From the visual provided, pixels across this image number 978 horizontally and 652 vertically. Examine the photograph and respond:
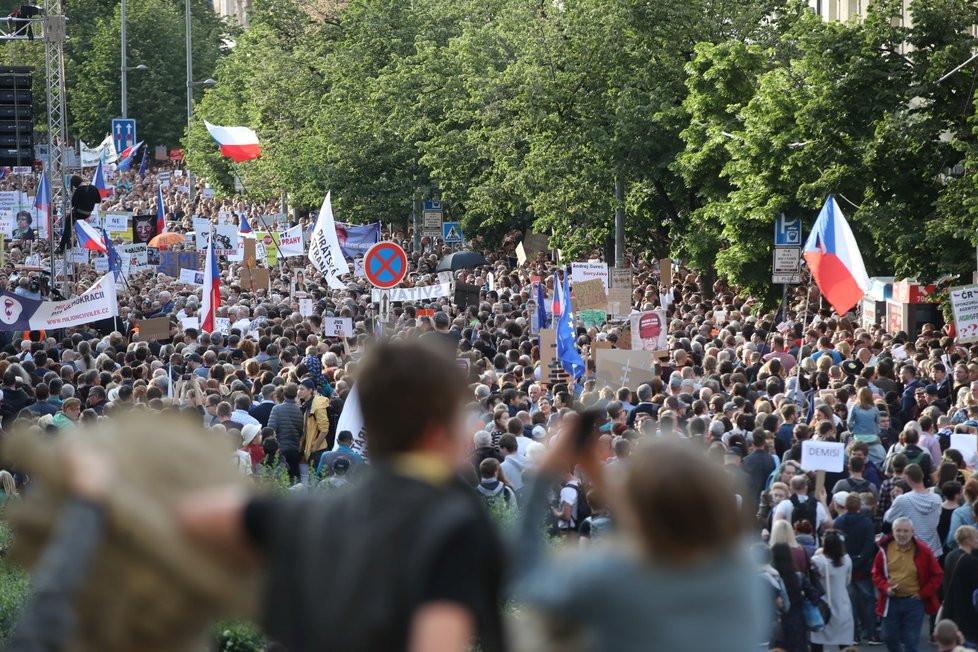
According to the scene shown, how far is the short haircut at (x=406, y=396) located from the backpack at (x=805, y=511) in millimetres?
8371

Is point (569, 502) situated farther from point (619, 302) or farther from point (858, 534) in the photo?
point (619, 302)

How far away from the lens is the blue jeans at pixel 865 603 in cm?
1130

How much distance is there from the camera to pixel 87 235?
32875 millimetres

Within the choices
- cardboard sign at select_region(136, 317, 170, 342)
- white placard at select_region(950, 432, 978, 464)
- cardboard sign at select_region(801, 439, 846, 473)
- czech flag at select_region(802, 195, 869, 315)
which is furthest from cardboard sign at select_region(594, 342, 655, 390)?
cardboard sign at select_region(136, 317, 170, 342)

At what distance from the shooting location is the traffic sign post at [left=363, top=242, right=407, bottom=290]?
2164 centimetres

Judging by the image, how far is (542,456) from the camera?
3240mm

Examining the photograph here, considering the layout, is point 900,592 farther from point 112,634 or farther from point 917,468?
point 112,634

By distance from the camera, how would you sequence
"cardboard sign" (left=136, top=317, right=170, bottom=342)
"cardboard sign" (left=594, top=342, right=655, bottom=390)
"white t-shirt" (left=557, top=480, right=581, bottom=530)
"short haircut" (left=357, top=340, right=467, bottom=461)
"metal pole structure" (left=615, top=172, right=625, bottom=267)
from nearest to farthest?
1. "short haircut" (left=357, top=340, right=467, bottom=461)
2. "white t-shirt" (left=557, top=480, right=581, bottom=530)
3. "cardboard sign" (left=594, top=342, right=655, bottom=390)
4. "cardboard sign" (left=136, top=317, right=170, bottom=342)
5. "metal pole structure" (left=615, top=172, right=625, bottom=267)

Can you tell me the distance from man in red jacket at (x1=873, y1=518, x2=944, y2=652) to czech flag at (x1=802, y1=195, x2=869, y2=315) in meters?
6.68

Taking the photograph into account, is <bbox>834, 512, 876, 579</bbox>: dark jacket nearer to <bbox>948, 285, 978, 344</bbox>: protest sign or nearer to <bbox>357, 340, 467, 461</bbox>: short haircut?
<bbox>948, 285, 978, 344</bbox>: protest sign

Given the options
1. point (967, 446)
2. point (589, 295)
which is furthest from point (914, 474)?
point (589, 295)

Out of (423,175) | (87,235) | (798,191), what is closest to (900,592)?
(798,191)

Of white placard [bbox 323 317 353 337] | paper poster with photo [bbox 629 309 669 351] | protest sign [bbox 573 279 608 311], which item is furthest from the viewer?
protest sign [bbox 573 279 608 311]

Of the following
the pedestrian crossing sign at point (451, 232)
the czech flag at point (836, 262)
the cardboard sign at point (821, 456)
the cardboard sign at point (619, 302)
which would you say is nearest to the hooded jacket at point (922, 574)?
the cardboard sign at point (821, 456)
